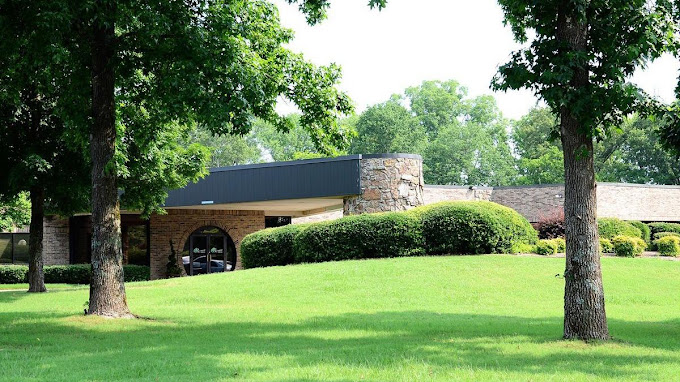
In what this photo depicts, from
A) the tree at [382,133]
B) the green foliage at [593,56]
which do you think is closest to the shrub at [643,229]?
the green foliage at [593,56]

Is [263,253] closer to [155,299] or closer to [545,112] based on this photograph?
[155,299]

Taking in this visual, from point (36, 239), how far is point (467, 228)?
1313cm

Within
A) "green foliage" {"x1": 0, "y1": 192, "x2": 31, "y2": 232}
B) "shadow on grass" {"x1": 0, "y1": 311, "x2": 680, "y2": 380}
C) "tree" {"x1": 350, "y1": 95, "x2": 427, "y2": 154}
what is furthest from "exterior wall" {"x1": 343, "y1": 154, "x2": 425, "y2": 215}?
"tree" {"x1": 350, "y1": 95, "x2": 427, "y2": 154}

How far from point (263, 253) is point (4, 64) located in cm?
1368

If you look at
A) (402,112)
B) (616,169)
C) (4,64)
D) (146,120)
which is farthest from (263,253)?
(402,112)

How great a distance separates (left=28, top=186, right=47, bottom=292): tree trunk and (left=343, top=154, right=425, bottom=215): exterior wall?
1066 centimetres

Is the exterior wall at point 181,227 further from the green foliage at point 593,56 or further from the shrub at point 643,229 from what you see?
the green foliage at point 593,56

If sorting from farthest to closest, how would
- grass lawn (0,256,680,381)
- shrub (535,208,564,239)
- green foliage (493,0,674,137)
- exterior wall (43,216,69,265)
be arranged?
exterior wall (43,216,69,265) < shrub (535,208,564,239) < green foliage (493,0,674,137) < grass lawn (0,256,680,381)

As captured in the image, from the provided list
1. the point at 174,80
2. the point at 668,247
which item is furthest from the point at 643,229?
the point at 174,80

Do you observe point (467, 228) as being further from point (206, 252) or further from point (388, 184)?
point (206, 252)

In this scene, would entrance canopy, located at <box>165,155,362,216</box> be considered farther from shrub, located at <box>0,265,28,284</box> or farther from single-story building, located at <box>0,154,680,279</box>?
shrub, located at <box>0,265,28,284</box>

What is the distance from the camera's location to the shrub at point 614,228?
101 feet

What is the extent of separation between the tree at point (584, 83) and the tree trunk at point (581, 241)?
0.01m

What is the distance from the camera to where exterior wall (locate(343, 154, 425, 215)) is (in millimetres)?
26688
